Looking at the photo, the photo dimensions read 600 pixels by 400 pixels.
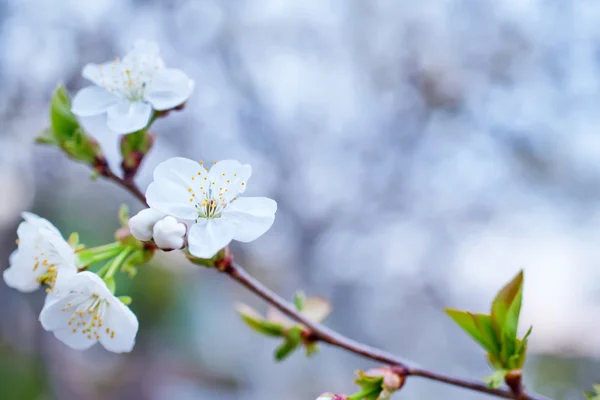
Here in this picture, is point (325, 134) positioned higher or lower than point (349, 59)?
lower

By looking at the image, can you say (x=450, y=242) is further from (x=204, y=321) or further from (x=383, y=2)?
(x=204, y=321)

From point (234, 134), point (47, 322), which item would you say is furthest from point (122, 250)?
point (234, 134)

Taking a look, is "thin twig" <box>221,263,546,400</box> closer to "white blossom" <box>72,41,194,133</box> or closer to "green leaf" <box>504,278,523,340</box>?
"green leaf" <box>504,278,523,340</box>

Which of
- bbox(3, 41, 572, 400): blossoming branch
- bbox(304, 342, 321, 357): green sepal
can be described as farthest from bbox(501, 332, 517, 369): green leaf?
bbox(304, 342, 321, 357): green sepal

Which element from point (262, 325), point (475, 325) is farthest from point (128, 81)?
point (475, 325)

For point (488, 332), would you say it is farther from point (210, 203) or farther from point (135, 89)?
point (135, 89)

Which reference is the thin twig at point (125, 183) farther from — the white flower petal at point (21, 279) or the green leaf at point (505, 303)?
the green leaf at point (505, 303)
